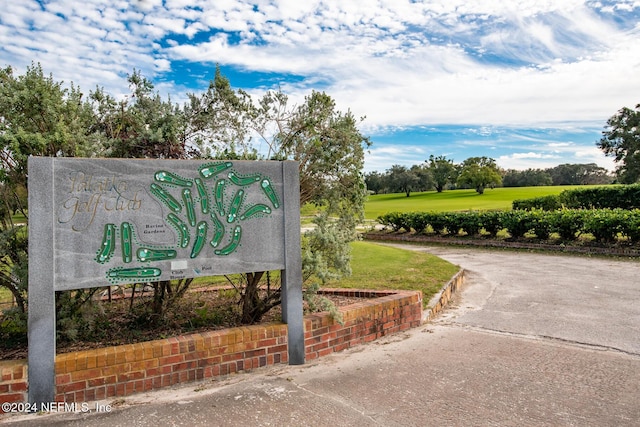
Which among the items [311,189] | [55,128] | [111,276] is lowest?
[111,276]

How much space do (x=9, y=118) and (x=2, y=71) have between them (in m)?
0.61

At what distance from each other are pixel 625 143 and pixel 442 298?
A: 41.6 meters

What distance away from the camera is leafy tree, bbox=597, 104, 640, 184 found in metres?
38.8

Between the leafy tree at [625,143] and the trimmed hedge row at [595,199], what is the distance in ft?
70.7

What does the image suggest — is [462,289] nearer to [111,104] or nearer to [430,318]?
[430,318]

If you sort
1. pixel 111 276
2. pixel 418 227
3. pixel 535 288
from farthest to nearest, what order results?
pixel 418 227 → pixel 535 288 → pixel 111 276

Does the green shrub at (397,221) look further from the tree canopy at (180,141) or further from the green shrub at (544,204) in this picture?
the tree canopy at (180,141)

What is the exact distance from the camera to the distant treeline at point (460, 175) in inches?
2504

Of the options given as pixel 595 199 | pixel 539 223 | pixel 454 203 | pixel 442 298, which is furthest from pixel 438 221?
pixel 454 203

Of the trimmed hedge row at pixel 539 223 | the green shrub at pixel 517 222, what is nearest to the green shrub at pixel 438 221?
the trimmed hedge row at pixel 539 223

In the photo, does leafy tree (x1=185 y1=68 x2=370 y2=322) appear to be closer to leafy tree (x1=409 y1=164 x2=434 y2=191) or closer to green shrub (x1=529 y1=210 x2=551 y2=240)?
green shrub (x1=529 y1=210 x2=551 y2=240)

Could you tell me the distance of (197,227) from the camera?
4.02 m

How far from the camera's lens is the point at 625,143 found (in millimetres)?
39875

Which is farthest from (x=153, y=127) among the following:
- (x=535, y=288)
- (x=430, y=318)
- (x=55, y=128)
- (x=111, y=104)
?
(x=535, y=288)
